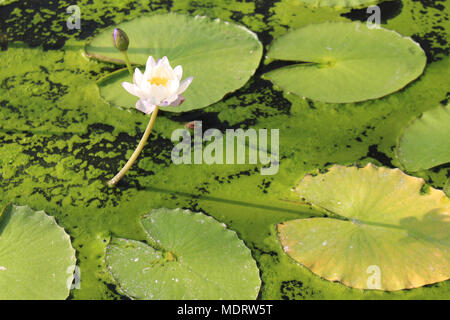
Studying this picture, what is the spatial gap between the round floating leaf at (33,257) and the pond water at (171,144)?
6 cm

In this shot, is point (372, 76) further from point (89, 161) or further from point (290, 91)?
point (89, 161)

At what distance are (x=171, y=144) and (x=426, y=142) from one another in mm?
1128

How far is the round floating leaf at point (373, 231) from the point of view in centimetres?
170

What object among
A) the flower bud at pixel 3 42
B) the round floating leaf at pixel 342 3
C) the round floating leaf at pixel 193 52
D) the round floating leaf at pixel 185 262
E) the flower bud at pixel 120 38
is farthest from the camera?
the round floating leaf at pixel 342 3

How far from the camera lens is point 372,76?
94.0 inches

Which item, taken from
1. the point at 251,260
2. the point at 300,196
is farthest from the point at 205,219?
the point at 300,196

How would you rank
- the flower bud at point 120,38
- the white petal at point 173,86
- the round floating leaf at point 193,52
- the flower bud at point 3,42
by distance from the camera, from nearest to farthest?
the white petal at point 173,86, the flower bud at point 120,38, the round floating leaf at point 193,52, the flower bud at point 3,42

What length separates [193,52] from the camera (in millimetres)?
2504

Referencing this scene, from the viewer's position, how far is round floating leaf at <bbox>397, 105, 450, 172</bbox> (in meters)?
2.04

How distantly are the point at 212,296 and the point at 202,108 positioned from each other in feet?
3.22

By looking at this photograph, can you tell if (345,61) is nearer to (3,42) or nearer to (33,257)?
(33,257)

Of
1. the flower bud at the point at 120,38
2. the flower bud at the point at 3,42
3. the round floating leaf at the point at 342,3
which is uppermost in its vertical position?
the flower bud at the point at 120,38

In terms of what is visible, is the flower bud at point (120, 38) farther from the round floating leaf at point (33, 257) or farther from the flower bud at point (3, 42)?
the flower bud at point (3, 42)

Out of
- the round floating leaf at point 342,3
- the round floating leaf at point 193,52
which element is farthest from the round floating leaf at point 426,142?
the round floating leaf at point 342,3
